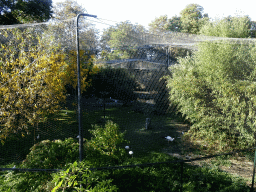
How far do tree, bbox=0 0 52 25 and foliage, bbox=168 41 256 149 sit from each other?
692cm

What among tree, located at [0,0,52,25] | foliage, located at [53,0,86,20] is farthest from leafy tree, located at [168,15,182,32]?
tree, located at [0,0,52,25]

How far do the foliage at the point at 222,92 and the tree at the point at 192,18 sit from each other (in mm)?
7332

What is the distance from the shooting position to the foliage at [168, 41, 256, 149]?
14.5 ft

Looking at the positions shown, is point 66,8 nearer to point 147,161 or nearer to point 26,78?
point 26,78

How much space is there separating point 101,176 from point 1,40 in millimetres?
2959

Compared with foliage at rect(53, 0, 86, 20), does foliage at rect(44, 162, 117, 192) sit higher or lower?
lower

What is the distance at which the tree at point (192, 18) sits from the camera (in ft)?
40.8

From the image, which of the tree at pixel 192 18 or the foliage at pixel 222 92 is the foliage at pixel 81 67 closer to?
the foliage at pixel 222 92

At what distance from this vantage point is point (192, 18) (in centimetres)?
1370

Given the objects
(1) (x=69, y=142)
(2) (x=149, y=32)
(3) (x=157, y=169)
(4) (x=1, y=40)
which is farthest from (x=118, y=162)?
(4) (x=1, y=40)

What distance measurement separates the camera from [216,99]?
191 inches

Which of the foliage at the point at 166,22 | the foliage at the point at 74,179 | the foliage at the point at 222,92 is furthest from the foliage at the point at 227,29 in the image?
the foliage at the point at 166,22

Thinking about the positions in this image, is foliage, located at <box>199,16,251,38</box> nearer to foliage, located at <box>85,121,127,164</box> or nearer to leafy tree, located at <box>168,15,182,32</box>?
foliage, located at <box>85,121,127,164</box>

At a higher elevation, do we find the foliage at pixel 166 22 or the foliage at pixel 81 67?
the foliage at pixel 166 22
